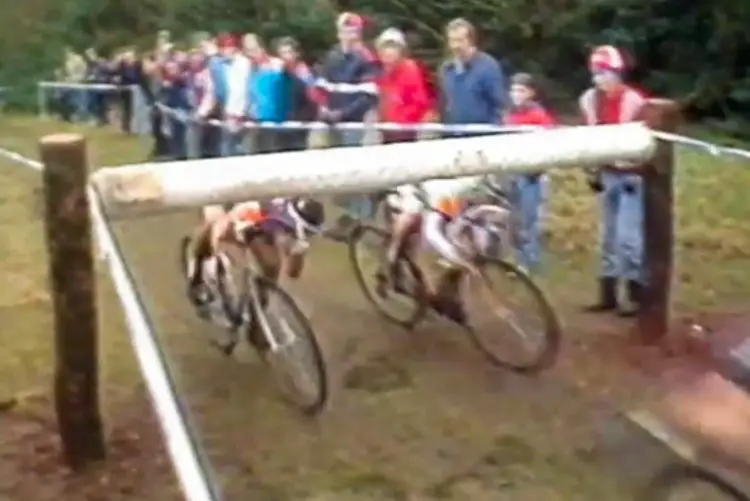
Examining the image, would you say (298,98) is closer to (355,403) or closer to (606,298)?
(606,298)

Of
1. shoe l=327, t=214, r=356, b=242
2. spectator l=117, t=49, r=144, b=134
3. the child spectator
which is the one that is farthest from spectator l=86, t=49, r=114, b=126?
shoe l=327, t=214, r=356, b=242

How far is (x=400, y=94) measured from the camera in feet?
19.0

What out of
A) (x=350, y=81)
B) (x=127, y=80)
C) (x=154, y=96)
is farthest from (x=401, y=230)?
(x=127, y=80)

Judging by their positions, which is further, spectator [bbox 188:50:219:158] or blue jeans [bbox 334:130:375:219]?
spectator [bbox 188:50:219:158]

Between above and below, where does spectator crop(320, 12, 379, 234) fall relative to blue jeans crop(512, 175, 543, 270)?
above

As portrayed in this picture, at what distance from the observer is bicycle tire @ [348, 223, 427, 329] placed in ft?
14.1

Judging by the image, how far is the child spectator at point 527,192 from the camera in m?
4.67

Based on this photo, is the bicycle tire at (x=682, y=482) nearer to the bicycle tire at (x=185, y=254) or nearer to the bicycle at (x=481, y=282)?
the bicycle at (x=481, y=282)

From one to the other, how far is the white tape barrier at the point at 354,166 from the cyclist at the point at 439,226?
0.18m

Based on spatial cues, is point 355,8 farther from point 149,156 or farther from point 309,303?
point 309,303

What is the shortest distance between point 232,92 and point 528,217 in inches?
97.2

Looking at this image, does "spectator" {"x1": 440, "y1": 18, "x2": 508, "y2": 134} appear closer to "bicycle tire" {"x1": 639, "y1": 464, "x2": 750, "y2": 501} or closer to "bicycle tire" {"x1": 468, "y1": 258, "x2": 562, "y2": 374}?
"bicycle tire" {"x1": 468, "y1": 258, "x2": 562, "y2": 374}

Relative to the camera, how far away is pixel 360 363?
13.6 ft

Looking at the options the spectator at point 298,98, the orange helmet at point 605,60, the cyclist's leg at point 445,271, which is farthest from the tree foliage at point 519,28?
the cyclist's leg at point 445,271
